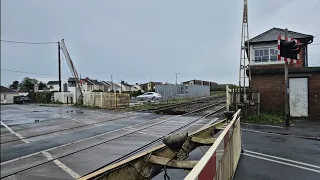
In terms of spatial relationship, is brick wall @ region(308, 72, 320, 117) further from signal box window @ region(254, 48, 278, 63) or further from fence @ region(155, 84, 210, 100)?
fence @ region(155, 84, 210, 100)

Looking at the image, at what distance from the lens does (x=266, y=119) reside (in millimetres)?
14602

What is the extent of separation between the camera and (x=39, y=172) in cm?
572

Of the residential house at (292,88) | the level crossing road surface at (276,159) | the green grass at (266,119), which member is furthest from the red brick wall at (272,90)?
the level crossing road surface at (276,159)

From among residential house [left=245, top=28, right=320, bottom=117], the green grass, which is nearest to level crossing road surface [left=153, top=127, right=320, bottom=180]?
the green grass

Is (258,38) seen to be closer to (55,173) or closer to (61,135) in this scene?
(61,135)

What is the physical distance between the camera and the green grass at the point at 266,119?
46.3ft

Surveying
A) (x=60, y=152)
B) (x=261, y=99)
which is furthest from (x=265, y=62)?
(x=60, y=152)

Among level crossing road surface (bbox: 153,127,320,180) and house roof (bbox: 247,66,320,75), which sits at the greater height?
house roof (bbox: 247,66,320,75)

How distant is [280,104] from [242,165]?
37.5 feet

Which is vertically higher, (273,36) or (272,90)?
(273,36)

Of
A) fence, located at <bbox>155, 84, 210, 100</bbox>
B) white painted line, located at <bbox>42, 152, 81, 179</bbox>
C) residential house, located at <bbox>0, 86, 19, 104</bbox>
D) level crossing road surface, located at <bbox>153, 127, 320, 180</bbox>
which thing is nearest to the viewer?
residential house, located at <bbox>0, 86, 19, 104</bbox>

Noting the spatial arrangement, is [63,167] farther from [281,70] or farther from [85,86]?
[85,86]

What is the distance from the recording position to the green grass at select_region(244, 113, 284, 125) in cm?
1412

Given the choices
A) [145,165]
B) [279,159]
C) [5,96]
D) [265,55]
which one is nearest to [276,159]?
[279,159]
